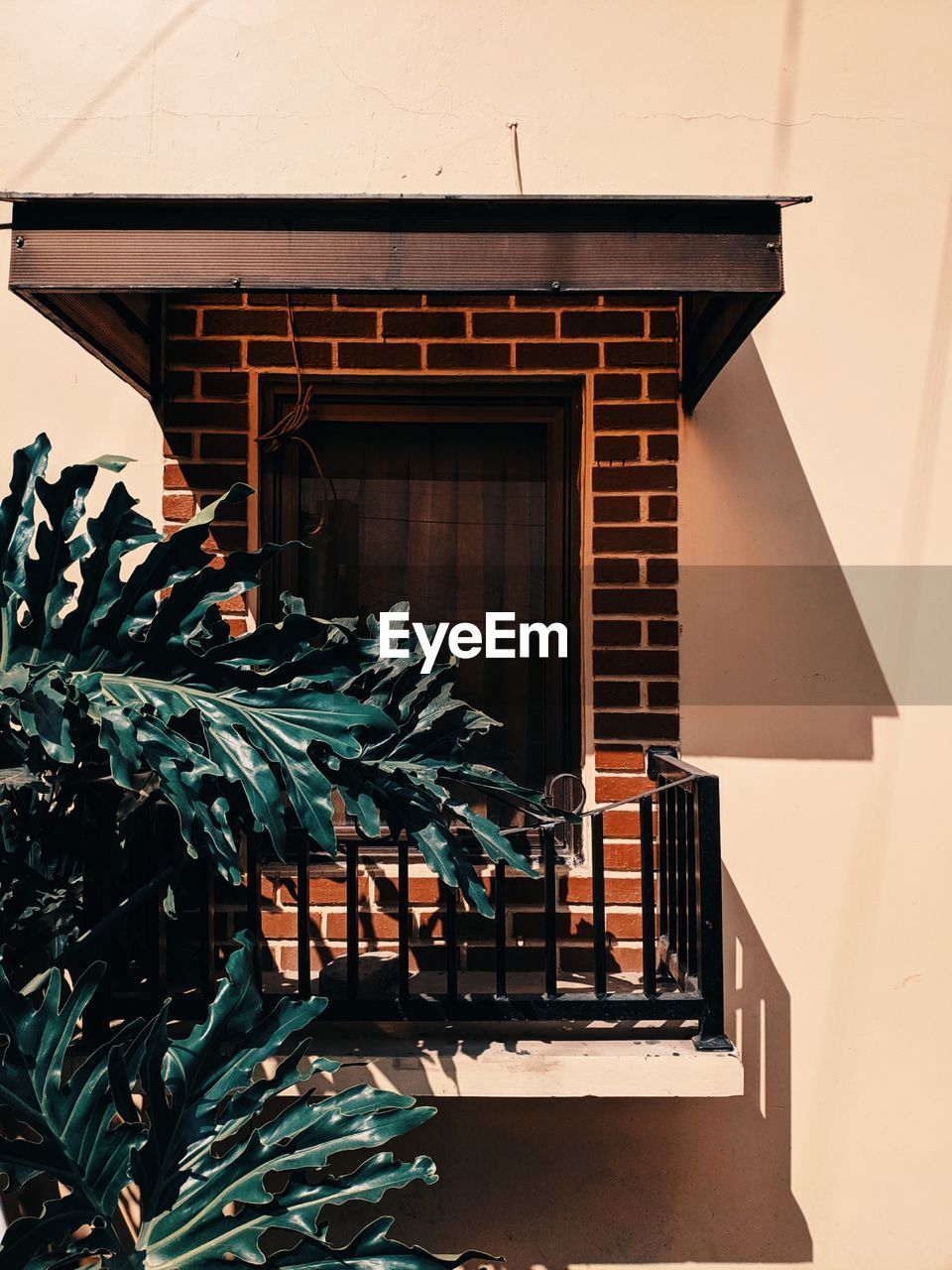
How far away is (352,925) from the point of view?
2824 mm

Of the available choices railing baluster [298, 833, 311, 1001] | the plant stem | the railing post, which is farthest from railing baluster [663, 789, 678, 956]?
the plant stem

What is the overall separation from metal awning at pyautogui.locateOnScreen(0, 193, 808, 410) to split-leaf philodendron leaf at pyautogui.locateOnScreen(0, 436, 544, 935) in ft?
1.73

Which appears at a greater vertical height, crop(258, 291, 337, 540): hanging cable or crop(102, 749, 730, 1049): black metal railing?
crop(258, 291, 337, 540): hanging cable

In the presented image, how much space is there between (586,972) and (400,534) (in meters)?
1.58

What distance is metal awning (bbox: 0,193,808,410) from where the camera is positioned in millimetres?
2535

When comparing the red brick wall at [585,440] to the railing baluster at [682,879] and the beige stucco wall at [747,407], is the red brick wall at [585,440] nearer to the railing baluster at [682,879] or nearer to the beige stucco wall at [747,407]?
the beige stucco wall at [747,407]

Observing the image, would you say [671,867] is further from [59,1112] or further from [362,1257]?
[59,1112]

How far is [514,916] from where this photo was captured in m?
3.39

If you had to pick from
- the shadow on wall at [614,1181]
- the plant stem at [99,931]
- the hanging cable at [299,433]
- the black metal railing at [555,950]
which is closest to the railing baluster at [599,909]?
the black metal railing at [555,950]

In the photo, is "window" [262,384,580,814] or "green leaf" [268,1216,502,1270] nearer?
"green leaf" [268,1216,502,1270]

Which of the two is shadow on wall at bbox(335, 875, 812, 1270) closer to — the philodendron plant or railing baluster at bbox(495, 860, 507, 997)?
railing baluster at bbox(495, 860, 507, 997)

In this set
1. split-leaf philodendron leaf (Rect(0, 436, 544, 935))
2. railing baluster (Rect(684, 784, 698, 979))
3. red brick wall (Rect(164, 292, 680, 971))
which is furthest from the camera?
red brick wall (Rect(164, 292, 680, 971))

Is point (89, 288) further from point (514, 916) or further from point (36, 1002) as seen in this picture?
point (514, 916)

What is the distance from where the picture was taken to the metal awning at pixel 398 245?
2.54 meters
